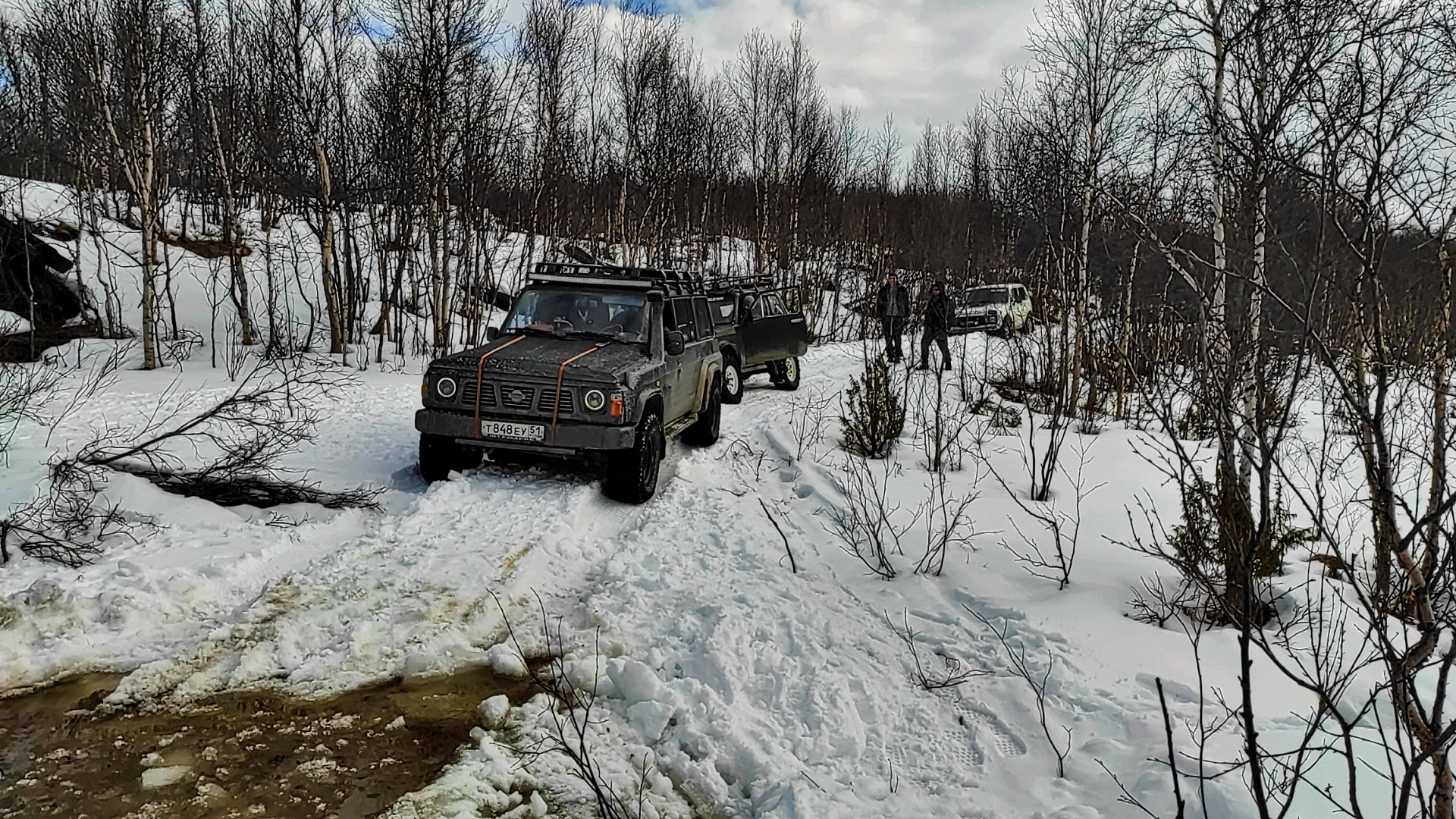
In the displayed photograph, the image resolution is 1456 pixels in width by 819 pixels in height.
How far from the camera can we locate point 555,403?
679cm

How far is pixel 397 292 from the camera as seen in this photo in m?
17.2

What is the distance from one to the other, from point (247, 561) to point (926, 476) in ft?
18.2

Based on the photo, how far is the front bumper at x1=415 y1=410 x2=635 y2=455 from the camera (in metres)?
6.72

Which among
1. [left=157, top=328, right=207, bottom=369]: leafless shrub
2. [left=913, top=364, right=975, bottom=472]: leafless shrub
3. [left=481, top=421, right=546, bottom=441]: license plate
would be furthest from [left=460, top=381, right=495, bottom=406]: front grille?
[left=157, top=328, right=207, bottom=369]: leafless shrub

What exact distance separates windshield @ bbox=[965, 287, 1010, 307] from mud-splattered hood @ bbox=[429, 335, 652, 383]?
1930 cm

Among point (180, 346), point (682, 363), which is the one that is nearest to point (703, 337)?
point (682, 363)

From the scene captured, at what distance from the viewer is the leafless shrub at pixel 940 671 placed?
3971 millimetres

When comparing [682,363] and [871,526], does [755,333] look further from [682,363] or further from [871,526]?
[871,526]

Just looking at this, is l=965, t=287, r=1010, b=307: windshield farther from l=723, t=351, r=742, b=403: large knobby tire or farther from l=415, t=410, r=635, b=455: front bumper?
l=415, t=410, r=635, b=455: front bumper

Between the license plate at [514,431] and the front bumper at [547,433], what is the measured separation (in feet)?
0.10

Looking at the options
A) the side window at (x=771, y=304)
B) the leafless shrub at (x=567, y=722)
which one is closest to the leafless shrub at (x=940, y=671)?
the leafless shrub at (x=567, y=722)

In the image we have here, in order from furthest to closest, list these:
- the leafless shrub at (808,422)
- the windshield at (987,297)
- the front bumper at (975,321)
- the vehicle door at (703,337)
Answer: the windshield at (987,297), the front bumper at (975,321), the vehicle door at (703,337), the leafless shrub at (808,422)

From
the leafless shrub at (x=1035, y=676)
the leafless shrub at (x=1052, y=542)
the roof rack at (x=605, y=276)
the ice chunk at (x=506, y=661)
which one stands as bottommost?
the ice chunk at (x=506, y=661)

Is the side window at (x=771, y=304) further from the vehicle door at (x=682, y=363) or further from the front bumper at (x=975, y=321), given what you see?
the front bumper at (x=975, y=321)
